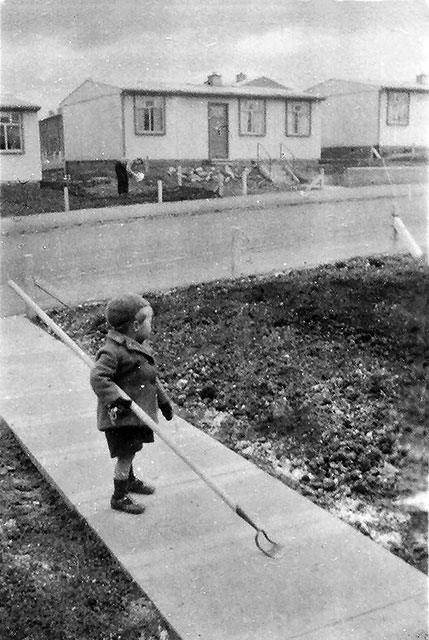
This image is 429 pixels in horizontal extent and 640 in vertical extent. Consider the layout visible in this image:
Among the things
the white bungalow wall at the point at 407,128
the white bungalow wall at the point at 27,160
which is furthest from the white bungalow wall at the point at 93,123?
the white bungalow wall at the point at 407,128

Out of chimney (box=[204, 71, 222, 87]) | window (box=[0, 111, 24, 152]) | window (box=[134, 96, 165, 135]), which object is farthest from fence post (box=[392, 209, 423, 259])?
chimney (box=[204, 71, 222, 87])

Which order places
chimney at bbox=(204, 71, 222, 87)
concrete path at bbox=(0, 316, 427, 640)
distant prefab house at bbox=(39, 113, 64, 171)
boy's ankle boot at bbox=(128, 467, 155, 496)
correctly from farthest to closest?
chimney at bbox=(204, 71, 222, 87) < distant prefab house at bbox=(39, 113, 64, 171) < boy's ankle boot at bbox=(128, 467, 155, 496) < concrete path at bbox=(0, 316, 427, 640)

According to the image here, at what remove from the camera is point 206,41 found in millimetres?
6504

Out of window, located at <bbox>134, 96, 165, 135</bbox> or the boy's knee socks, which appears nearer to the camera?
Answer: the boy's knee socks

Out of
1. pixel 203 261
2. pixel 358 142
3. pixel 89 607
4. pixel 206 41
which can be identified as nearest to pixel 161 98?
pixel 358 142

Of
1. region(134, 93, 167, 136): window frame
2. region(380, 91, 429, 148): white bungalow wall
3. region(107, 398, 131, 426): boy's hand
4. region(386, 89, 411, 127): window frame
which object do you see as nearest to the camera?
region(107, 398, 131, 426): boy's hand

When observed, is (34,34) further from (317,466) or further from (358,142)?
(358,142)

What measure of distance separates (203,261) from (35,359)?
5.96 metres

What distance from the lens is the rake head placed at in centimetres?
369

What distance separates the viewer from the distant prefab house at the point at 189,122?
28.9 m

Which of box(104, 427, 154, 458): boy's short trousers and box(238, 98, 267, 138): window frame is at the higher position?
box(238, 98, 267, 138): window frame

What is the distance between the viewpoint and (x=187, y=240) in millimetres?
15039

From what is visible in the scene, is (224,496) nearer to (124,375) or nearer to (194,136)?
(124,375)

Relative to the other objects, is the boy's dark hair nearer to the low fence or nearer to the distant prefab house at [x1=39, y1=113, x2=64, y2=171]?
the low fence
